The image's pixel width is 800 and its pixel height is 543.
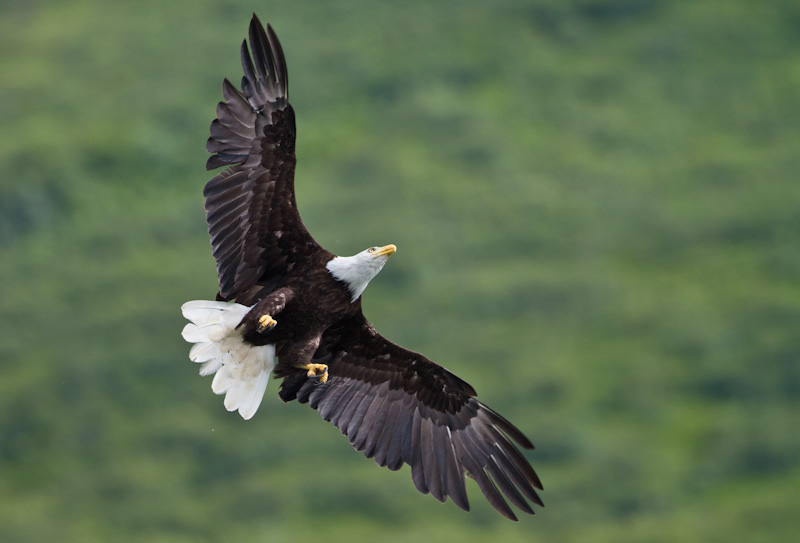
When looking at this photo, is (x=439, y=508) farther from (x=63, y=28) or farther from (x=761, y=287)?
(x=63, y=28)

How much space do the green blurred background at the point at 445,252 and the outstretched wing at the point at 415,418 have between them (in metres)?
20.9

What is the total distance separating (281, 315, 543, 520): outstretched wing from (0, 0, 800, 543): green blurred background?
2092cm

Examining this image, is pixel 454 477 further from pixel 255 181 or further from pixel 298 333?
pixel 255 181

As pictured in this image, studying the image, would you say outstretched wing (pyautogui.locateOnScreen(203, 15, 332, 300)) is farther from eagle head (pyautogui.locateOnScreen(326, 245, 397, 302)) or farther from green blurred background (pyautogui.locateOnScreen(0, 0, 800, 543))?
green blurred background (pyautogui.locateOnScreen(0, 0, 800, 543))

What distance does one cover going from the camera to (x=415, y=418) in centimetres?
1569

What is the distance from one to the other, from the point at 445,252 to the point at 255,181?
33345 millimetres

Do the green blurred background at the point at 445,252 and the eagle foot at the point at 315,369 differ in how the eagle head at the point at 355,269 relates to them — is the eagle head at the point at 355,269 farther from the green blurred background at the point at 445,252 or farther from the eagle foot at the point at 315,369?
the green blurred background at the point at 445,252

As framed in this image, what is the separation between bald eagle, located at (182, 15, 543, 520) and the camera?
14.2m

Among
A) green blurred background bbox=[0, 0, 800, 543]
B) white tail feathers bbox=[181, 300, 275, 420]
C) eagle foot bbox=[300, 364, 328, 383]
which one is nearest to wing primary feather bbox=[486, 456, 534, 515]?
eagle foot bbox=[300, 364, 328, 383]

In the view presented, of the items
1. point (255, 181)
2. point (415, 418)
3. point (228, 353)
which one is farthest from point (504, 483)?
point (255, 181)

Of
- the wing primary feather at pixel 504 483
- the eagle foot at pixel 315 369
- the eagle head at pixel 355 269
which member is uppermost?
the eagle head at pixel 355 269

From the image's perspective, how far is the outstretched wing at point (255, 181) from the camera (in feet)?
46.3

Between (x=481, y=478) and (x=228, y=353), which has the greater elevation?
(x=481, y=478)

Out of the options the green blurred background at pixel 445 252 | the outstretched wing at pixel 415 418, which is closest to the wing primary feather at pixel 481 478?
the outstretched wing at pixel 415 418
